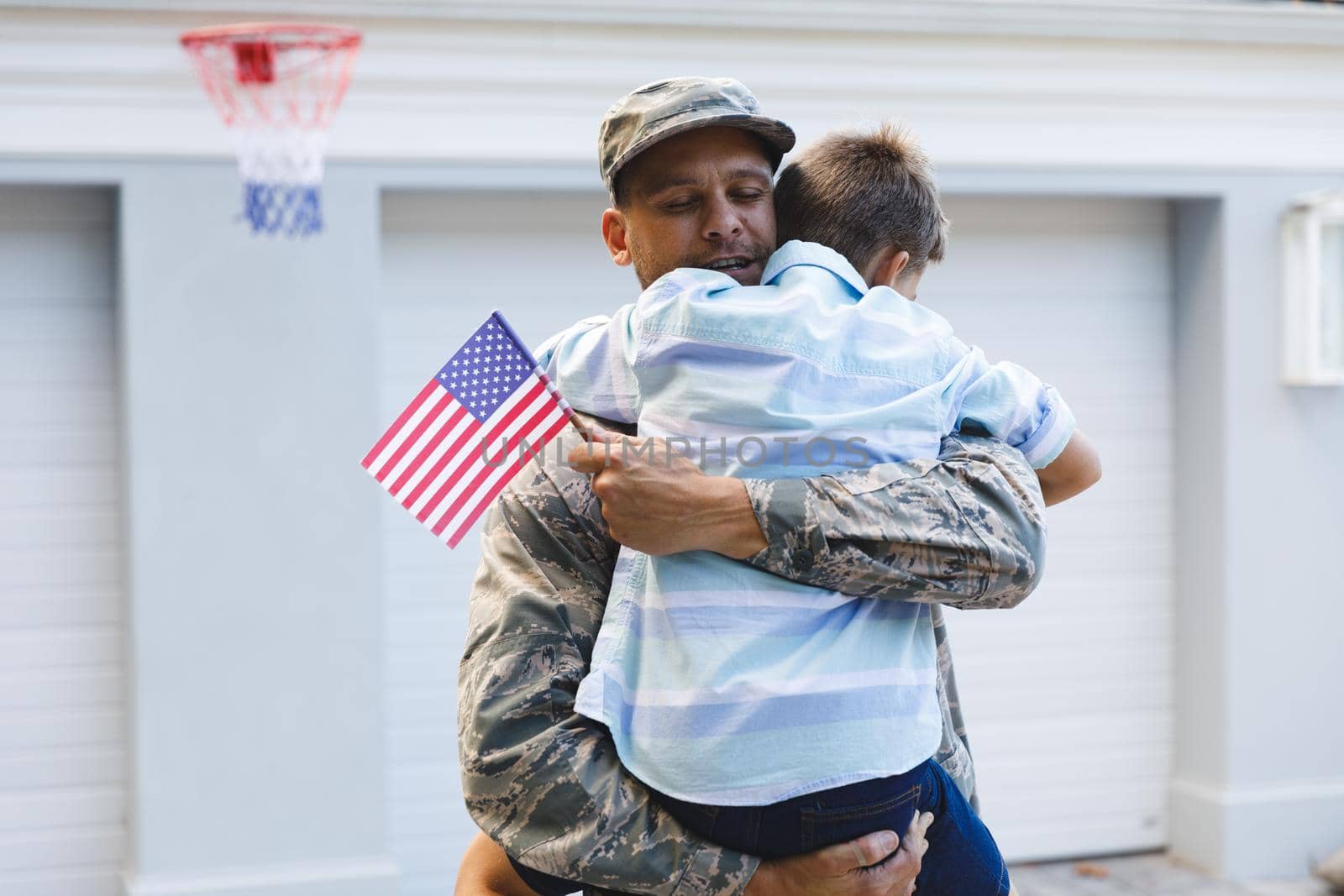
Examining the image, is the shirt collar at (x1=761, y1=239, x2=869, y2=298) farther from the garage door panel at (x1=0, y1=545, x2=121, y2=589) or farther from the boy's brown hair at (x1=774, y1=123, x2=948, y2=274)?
the garage door panel at (x1=0, y1=545, x2=121, y2=589)

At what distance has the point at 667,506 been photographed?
5.37ft

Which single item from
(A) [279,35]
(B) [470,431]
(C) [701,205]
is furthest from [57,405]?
(C) [701,205]

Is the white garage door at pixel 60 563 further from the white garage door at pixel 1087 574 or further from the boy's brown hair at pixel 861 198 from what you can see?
the boy's brown hair at pixel 861 198

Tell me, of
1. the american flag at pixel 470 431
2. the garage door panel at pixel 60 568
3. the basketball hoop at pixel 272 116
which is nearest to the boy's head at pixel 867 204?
the american flag at pixel 470 431

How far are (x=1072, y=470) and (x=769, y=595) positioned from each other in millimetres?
597

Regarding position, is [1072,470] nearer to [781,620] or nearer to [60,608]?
[781,620]

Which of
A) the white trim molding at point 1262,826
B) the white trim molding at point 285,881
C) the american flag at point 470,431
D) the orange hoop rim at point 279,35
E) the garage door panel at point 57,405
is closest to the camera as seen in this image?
the american flag at point 470,431

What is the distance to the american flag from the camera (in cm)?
193

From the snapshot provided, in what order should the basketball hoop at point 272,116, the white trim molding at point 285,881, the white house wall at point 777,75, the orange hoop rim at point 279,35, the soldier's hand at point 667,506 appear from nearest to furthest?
1. the soldier's hand at point 667,506
2. the orange hoop rim at point 279,35
3. the basketball hoop at point 272,116
4. the white house wall at point 777,75
5. the white trim molding at point 285,881

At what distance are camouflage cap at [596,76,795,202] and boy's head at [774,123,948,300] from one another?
5.1 inches

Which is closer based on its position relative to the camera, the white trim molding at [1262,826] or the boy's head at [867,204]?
the boy's head at [867,204]

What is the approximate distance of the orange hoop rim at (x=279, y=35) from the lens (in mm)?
4953

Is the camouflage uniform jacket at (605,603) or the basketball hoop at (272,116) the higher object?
the basketball hoop at (272,116)

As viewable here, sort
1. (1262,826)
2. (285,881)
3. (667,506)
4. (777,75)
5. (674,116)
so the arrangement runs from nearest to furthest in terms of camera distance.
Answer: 1. (667,506)
2. (674,116)
3. (285,881)
4. (777,75)
5. (1262,826)
